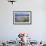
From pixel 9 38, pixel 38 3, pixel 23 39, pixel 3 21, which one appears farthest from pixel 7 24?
pixel 23 39

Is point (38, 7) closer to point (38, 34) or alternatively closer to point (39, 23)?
point (39, 23)

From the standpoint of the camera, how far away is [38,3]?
5.17m

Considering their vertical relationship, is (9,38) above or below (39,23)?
below

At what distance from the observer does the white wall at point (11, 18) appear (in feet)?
16.9

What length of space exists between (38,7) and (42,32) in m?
0.97

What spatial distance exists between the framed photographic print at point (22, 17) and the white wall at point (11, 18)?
11 cm

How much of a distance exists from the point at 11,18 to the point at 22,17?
421mm

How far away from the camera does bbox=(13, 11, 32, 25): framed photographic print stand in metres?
5.16

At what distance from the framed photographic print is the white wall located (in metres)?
0.11

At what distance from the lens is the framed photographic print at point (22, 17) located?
5160mm

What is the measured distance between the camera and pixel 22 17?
516 cm

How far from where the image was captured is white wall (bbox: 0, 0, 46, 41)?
5.15m

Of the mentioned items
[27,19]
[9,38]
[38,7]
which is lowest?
[9,38]

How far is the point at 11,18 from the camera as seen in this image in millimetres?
5168
